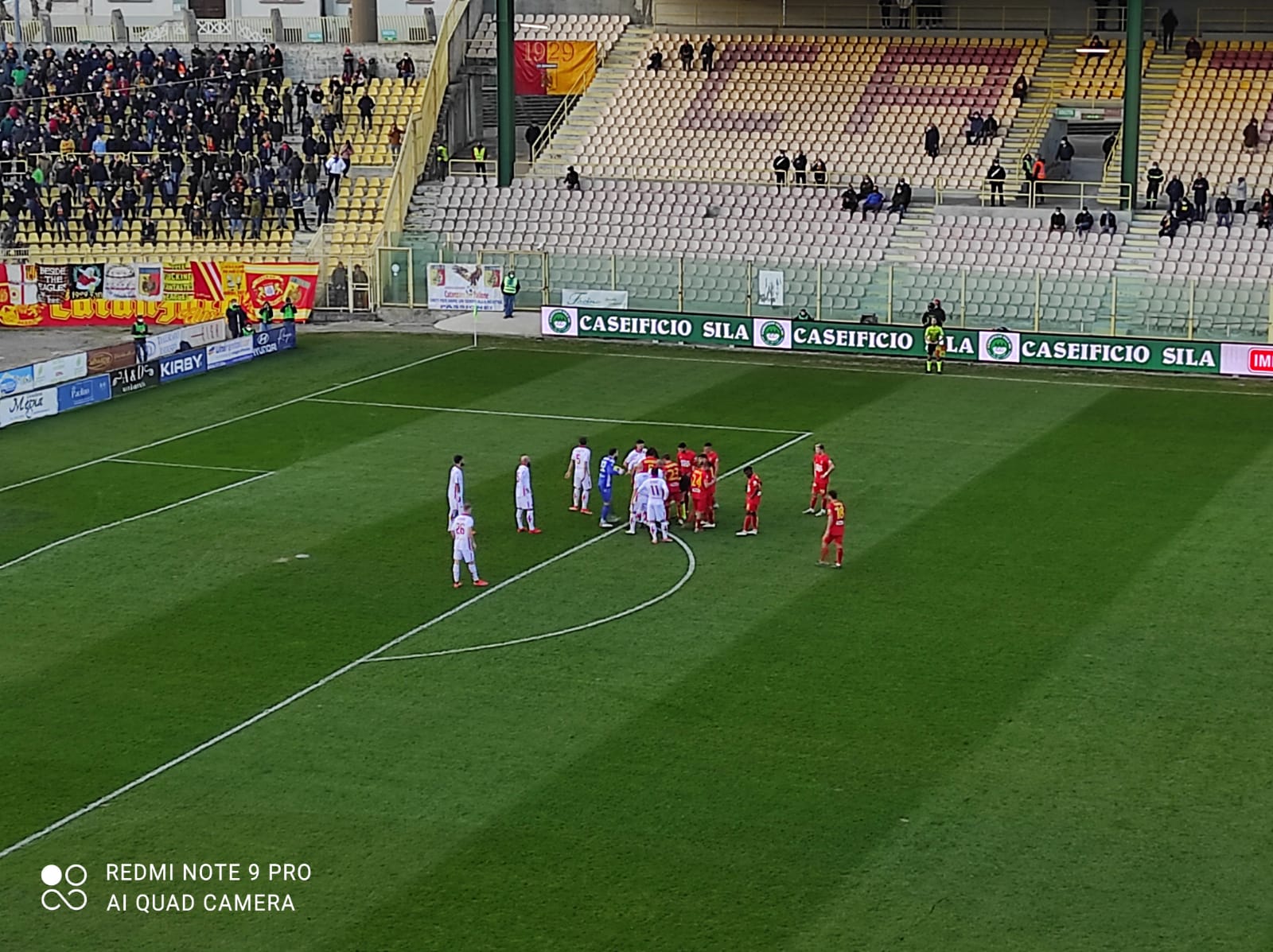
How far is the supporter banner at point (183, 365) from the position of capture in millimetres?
42031

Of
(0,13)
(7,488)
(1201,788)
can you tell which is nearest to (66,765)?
(1201,788)

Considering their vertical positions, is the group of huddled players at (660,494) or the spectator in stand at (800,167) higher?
the spectator in stand at (800,167)

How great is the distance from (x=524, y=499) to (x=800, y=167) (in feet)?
88.4

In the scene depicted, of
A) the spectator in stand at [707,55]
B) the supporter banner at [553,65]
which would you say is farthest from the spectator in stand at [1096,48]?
the supporter banner at [553,65]

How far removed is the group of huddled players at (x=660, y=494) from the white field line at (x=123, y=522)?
4436mm

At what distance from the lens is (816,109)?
5744 cm

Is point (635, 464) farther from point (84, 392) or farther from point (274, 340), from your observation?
point (274, 340)

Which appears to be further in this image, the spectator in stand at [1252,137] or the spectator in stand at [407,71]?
the spectator in stand at [407,71]

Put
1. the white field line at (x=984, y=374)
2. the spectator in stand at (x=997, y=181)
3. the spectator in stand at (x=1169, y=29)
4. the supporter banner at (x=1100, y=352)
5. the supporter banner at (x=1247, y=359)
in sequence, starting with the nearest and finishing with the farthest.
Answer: the white field line at (x=984, y=374) < the supporter banner at (x=1247, y=359) < the supporter banner at (x=1100, y=352) < the spectator in stand at (x=997, y=181) < the spectator in stand at (x=1169, y=29)

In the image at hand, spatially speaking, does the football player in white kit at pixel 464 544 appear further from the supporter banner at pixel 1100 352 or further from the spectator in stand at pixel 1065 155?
the spectator in stand at pixel 1065 155

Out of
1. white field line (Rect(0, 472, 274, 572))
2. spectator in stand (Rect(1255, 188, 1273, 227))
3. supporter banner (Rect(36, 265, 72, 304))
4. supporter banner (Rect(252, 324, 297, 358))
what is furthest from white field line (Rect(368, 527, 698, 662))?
supporter banner (Rect(36, 265, 72, 304))

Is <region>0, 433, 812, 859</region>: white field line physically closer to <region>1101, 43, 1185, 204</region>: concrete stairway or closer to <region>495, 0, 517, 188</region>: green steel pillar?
<region>1101, 43, 1185, 204</region>: concrete stairway

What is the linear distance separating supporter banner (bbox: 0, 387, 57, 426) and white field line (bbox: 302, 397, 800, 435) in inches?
198

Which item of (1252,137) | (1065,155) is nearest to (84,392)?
(1065,155)
